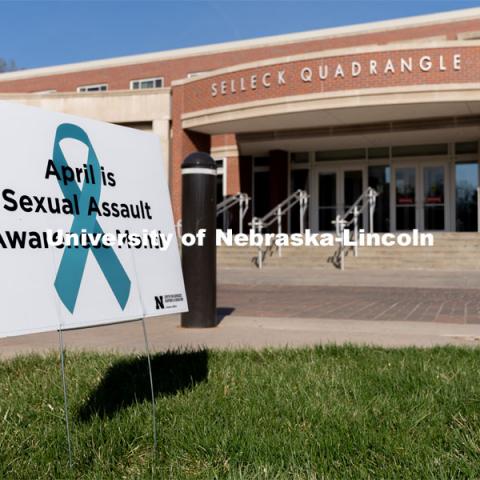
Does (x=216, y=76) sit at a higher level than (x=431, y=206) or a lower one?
higher

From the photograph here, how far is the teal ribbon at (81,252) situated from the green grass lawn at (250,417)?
77cm

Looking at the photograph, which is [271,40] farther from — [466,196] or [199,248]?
[199,248]

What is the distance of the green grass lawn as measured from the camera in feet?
9.59

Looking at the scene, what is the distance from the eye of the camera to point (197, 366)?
4883 millimetres

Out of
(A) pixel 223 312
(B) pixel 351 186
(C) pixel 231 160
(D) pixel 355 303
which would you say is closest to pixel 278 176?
(C) pixel 231 160

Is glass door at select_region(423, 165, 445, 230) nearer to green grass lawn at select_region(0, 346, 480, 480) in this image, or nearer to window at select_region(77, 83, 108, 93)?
window at select_region(77, 83, 108, 93)

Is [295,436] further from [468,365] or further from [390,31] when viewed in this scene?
[390,31]

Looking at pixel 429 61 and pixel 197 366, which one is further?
pixel 429 61

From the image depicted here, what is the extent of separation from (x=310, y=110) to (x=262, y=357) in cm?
1491

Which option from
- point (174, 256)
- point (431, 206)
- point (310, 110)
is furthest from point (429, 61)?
point (174, 256)

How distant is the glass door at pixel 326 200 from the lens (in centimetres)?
2505

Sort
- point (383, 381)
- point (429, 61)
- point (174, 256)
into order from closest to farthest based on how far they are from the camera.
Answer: point (174, 256)
point (383, 381)
point (429, 61)

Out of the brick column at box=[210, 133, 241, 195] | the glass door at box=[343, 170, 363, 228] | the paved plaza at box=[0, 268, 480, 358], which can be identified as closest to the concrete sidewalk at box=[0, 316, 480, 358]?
the paved plaza at box=[0, 268, 480, 358]

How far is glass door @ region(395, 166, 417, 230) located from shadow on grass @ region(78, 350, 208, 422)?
Result: 19575mm
